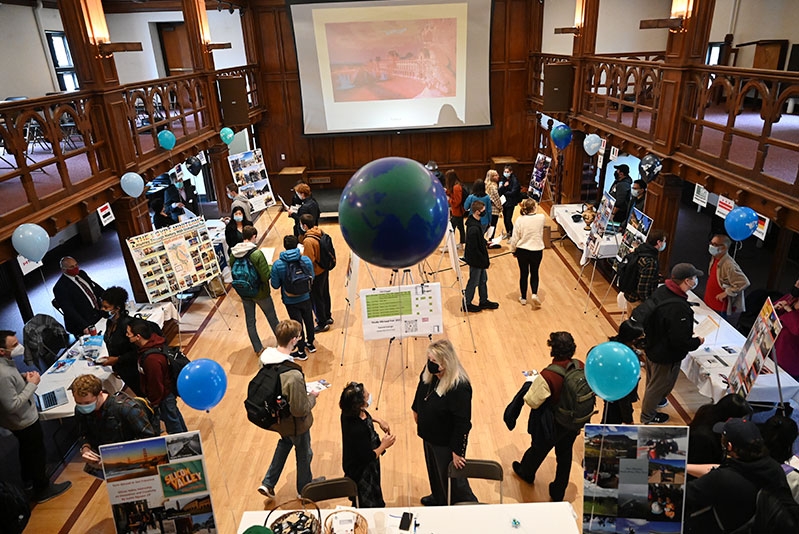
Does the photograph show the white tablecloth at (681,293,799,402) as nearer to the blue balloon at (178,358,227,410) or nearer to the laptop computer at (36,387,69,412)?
the blue balloon at (178,358,227,410)

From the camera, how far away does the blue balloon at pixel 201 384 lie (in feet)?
12.3

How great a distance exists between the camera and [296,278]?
5754 millimetres

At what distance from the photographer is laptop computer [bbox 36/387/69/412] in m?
4.68

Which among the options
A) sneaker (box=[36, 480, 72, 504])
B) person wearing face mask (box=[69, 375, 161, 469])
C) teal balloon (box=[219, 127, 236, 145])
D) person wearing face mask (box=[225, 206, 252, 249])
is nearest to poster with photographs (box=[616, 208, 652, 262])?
person wearing face mask (box=[225, 206, 252, 249])

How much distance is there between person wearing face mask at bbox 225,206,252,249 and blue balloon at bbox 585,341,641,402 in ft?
17.9

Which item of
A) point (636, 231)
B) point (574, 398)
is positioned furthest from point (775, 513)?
point (636, 231)

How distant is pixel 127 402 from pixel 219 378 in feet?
2.10

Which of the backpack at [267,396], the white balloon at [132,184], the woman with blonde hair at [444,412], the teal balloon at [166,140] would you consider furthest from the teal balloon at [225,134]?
the woman with blonde hair at [444,412]

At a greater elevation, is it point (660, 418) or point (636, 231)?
point (636, 231)

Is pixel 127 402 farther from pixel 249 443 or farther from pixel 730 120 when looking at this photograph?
pixel 730 120

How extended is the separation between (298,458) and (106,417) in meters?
1.44

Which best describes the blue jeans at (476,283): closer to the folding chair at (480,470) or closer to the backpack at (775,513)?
the folding chair at (480,470)

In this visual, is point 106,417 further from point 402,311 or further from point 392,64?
point 392,64

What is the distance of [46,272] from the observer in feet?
33.0
